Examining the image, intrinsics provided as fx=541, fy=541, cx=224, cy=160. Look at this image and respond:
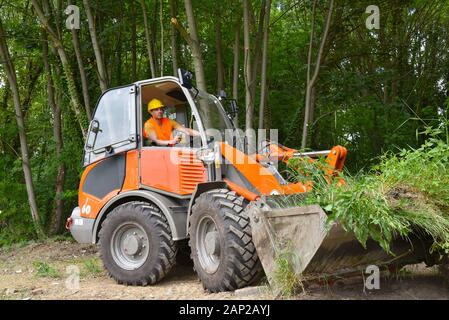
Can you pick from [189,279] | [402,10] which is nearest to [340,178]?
[189,279]

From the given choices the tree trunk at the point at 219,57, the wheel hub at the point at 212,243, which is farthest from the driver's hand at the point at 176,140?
the tree trunk at the point at 219,57

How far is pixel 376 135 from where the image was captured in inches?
591

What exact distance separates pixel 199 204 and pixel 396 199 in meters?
1.96

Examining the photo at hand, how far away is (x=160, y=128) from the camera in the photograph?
657cm

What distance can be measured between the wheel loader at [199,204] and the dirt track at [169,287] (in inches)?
7.8

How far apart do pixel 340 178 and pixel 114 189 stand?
9.56 feet

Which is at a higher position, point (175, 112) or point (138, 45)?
point (138, 45)

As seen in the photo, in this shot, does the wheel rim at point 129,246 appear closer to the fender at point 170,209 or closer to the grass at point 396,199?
the fender at point 170,209

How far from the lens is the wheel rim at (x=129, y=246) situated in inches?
243

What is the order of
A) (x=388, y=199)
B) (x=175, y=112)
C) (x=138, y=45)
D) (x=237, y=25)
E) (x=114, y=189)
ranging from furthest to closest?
(x=138, y=45) < (x=237, y=25) < (x=175, y=112) < (x=114, y=189) < (x=388, y=199)

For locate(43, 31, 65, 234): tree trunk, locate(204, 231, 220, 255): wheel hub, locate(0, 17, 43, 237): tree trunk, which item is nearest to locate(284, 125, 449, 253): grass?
locate(204, 231, 220, 255): wheel hub

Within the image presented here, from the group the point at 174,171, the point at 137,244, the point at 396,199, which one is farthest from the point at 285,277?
the point at 137,244

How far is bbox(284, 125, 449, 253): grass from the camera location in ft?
14.1

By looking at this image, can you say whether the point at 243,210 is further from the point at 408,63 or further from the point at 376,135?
the point at 408,63
